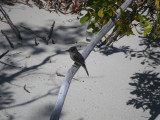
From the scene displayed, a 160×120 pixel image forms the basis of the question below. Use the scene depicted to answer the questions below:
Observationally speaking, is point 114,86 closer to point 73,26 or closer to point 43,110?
point 43,110

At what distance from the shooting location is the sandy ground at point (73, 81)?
134 inches

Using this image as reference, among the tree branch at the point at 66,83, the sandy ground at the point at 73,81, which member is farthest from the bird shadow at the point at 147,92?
the tree branch at the point at 66,83

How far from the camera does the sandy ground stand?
3402 millimetres

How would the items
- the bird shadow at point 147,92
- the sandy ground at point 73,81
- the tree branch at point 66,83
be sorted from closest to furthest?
the tree branch at point 66,83 < the sandy ground at point 73,81 < the bird shadow at point 147,92

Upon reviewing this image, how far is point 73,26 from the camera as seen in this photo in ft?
18.6

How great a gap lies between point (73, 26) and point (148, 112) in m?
3.06

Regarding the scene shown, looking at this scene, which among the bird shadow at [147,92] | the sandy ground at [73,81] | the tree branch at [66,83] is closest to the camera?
the tree branch at [66,83]

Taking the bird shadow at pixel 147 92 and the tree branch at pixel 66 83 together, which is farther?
the bird shadow at pixel 147 92

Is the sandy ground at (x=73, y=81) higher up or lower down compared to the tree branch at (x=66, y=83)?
lower down

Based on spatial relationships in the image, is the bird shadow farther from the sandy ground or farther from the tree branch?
the tree branch

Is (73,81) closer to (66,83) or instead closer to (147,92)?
(147,92)

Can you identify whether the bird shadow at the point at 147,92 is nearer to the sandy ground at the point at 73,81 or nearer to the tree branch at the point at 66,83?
the sandy ground at the point at 73,81

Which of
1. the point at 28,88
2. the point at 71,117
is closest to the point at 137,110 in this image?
the point at 71,117

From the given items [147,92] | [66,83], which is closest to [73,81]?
[147,92]
